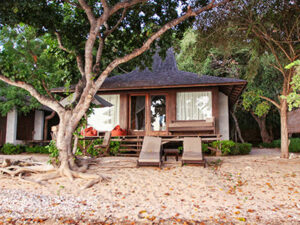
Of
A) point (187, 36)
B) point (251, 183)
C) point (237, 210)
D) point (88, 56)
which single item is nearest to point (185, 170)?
point (251, 183)

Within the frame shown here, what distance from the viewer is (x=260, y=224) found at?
4250 mm

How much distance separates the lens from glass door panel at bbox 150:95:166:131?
13.7 meters

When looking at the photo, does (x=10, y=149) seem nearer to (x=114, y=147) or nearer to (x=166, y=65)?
(x=114, y=147)

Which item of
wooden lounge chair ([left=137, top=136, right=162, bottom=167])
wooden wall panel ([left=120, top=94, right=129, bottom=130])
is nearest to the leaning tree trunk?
wooden lounge chair ([left=137, top=136, right=162, bottom=167])

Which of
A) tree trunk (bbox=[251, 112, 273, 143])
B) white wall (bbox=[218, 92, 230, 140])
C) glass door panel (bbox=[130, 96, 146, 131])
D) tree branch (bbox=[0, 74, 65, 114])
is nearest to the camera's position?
tree branch (bbox=[0, 74, 65, 114])

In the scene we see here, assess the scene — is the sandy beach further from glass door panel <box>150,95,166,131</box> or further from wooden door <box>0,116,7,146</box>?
wooden door <box>0,116,7,146</box>

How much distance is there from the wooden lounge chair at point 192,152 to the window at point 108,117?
5805 millimetres

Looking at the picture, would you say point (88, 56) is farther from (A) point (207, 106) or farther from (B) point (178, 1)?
(A) point (207, 106)

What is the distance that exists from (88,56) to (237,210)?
5633 millimetres

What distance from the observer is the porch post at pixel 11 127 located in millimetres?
16453

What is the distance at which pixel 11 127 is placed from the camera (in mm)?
16562

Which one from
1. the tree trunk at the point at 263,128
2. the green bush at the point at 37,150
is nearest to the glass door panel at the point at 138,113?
the green bush at the point at 37,150

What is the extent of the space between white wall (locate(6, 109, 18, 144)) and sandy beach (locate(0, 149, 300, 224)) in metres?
10.1

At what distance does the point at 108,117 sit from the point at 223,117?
6076 millimetres
